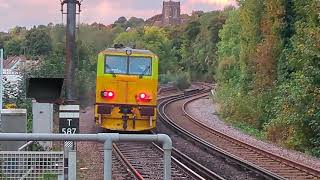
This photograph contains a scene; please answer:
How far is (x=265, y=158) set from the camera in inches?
675

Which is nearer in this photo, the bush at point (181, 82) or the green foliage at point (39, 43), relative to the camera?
the green foliage at point (39, 43)

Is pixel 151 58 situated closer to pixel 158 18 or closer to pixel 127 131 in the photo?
pixel 127 131

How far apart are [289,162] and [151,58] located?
7539 millimetres

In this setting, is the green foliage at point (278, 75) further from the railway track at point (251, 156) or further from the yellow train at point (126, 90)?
the yellow train at point (126, 90)

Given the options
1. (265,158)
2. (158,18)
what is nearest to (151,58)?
(265,158)

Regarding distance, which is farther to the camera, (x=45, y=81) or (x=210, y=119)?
(x=210, y=119)

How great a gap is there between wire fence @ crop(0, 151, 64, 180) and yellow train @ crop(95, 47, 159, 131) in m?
15.8

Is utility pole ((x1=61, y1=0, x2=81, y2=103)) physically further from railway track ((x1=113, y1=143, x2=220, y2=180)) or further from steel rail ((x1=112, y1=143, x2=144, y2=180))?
railway track ((x1=113, y1=143, x2=220, y2=180))

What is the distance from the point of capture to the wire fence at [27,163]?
196 inches

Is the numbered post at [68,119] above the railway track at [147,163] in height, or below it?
above

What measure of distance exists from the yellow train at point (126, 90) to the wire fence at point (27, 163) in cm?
1579

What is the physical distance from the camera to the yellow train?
20984mm

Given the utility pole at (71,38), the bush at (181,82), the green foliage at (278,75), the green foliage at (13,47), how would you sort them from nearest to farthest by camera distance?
the utility pole at (71,38) < the green foliage at (278,75) < the green foliage at (13,47) < the bush at (181,82)

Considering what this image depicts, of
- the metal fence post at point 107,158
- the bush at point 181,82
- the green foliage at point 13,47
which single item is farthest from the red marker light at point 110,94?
→ the bush at point 181,82
